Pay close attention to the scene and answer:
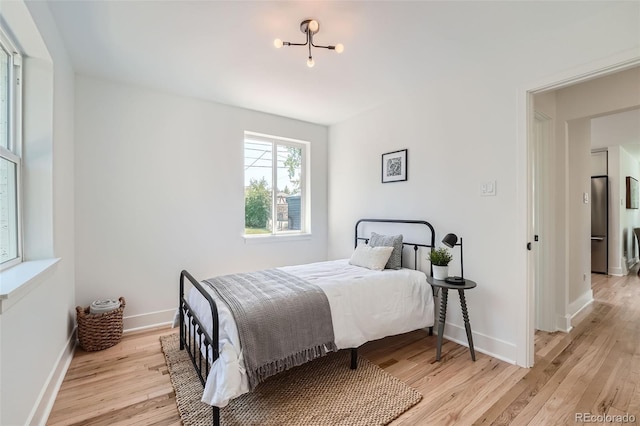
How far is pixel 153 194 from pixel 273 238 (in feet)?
5.05

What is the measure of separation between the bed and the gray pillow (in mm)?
10

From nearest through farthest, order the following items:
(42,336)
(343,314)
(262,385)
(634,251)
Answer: (42,336) → (262,385) → (343,314) → (634,251)

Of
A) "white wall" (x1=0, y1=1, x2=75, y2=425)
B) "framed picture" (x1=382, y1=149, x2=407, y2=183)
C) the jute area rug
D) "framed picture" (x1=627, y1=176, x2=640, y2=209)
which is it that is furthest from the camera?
"framed picture" (x1=627, y1=176, x2=640, y2=209)

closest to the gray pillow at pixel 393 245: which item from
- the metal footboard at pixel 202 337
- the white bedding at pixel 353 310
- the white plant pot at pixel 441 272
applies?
the white bedding at pixel 353 310

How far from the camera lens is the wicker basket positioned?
2.53 m

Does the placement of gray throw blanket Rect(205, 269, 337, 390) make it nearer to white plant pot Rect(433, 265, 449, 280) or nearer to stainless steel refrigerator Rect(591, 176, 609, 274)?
white plant pot Rect(433, 265, 449, 280)

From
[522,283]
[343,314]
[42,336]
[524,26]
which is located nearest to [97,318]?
[42,336]

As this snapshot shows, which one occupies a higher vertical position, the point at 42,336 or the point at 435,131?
the point at 435,131

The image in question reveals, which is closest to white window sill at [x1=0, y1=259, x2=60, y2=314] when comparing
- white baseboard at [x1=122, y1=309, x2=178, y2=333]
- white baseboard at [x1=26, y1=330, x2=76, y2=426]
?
white baseboard at [x1=26, y1=330, x2=76, y2=426]

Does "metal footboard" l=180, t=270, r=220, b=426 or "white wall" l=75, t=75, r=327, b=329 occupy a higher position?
"white wall" l=75, t=75, r=327, b=329

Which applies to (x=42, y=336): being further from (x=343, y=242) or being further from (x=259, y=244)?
(x=343, y=242)

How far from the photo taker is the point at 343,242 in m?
4.24

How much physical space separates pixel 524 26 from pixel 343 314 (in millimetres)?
2480

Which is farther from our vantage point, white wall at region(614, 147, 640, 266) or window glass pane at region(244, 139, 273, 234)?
white wall at region(614, 147, 640, 266)
